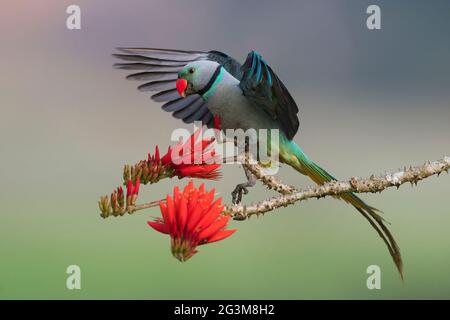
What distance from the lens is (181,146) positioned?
0.77m

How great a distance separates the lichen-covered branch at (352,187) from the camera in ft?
2.71

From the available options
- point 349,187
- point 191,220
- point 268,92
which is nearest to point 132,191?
point 191,220

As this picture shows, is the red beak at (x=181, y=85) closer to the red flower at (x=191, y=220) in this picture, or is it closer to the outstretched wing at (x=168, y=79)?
the outstretched wing at (x=168, y=79)

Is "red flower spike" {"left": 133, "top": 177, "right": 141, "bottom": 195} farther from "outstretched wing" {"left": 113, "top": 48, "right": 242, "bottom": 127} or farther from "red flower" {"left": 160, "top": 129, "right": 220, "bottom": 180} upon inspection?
"outstretched wing" {"left": 113, "top": 48, "right": 242, "bottom": 127}

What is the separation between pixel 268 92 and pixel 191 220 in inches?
21.3

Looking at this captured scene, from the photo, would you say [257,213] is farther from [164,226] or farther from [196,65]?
[196,65]

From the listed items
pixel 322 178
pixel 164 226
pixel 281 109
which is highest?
pixel 281 109

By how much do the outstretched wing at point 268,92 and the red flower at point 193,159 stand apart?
30 centimetres

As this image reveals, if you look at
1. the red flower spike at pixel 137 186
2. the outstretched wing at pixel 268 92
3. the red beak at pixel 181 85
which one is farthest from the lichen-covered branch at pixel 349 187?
the red beak at pixel 181 85

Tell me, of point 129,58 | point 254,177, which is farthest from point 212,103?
point 254,177

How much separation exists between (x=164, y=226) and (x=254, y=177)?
1.15 feet

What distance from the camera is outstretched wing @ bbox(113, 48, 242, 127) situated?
130 centimetres

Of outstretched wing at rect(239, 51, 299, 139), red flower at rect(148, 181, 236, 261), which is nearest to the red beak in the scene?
outstretched wing at rect(239, 51, 299, 139)

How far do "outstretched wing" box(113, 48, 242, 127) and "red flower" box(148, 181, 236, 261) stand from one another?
2.24 ft
